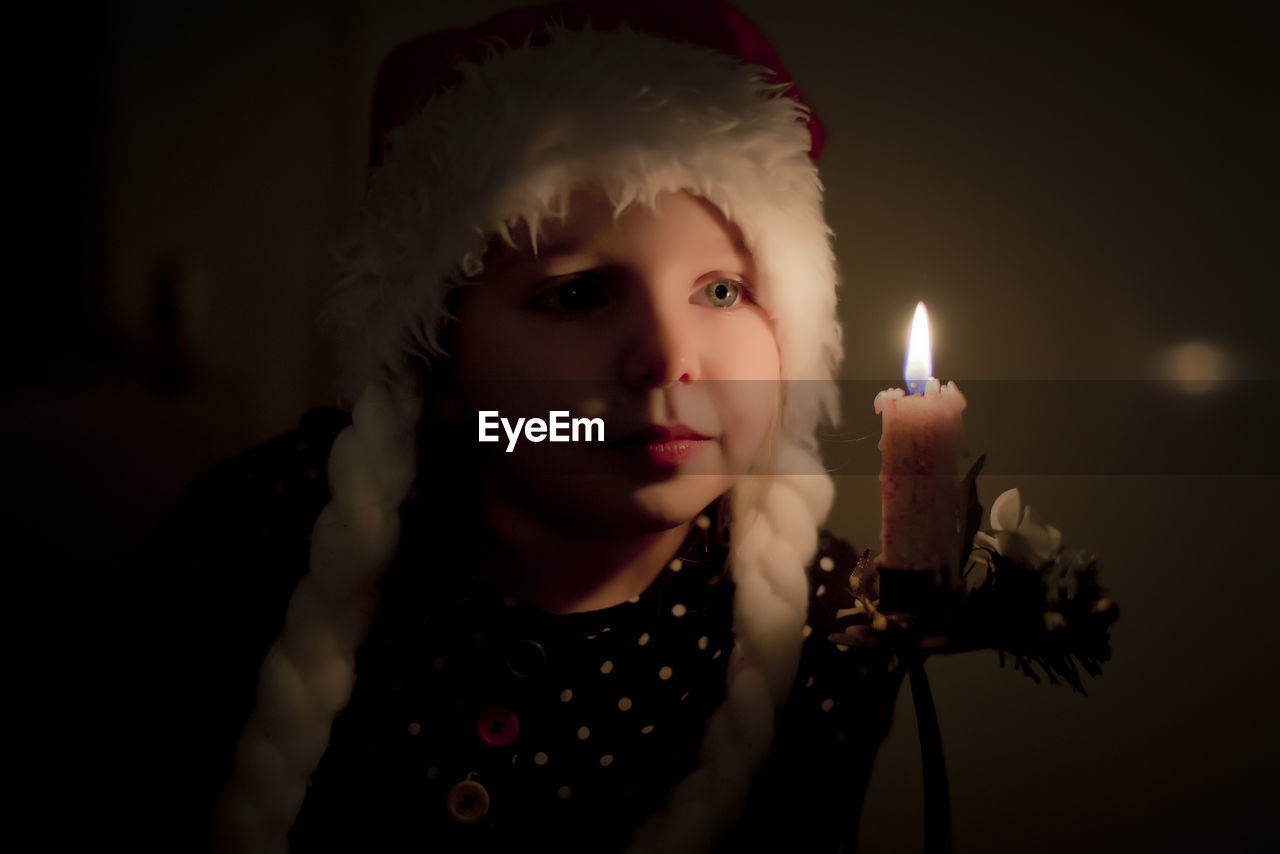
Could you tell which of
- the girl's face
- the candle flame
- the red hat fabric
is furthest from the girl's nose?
the red hat fabric

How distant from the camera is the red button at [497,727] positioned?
708 mm

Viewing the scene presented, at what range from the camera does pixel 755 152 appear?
0.69 metres

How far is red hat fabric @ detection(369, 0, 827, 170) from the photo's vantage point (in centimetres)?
73

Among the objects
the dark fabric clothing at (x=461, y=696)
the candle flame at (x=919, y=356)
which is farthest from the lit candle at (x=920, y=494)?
the dark fabric clothing at (x=461, y=696)

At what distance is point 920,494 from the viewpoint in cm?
47

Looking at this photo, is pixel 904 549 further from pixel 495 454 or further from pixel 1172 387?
pixel 1172 387

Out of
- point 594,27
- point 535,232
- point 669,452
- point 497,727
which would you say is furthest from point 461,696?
point 594,27

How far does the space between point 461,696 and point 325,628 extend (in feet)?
0.47

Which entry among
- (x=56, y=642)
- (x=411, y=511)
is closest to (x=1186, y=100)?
(x=411, y=511)

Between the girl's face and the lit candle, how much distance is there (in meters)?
0.20

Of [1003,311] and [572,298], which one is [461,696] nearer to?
[572,298]

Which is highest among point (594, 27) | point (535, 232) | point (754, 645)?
point (594, 27)

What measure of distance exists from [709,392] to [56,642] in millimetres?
717

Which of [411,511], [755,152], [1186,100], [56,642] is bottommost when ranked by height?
[56,642]
